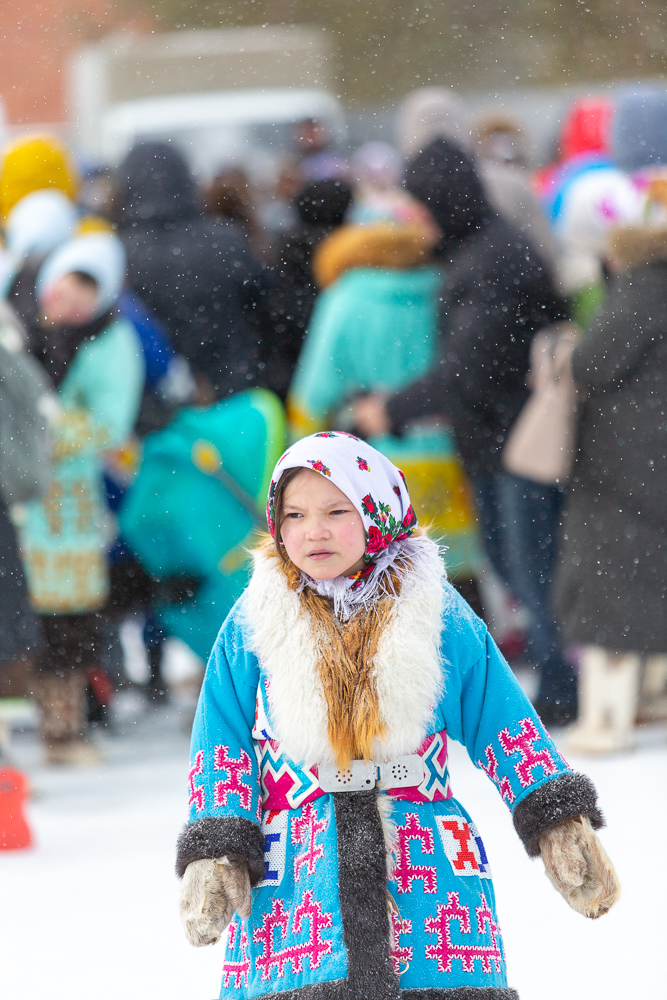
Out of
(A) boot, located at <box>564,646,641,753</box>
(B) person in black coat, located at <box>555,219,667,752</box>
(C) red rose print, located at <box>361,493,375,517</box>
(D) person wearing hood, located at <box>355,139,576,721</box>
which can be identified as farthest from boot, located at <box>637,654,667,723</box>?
(C) red rose print, located at <box>361,493,375,517</box>

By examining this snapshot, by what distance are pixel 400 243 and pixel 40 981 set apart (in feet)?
4.99

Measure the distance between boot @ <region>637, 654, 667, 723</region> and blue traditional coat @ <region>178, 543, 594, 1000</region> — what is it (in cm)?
152

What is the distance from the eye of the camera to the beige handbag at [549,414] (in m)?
2.58

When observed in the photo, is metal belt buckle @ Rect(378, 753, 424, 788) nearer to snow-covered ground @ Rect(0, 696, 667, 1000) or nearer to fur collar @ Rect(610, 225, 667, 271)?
snow-covered ground @ Rect(0, 696, 667, 1000)

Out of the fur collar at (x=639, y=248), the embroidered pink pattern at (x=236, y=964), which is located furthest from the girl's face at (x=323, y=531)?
the fur collar at (x=639, y=248)

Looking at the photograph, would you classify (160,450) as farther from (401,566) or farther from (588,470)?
(401,566)

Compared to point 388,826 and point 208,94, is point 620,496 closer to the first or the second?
point 388,826

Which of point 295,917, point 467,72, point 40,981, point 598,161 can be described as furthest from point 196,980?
point 598,161

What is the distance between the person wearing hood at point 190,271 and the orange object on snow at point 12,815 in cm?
98

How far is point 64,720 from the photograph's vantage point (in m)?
3.74

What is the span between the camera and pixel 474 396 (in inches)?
101

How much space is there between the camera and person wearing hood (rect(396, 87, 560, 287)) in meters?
2.67

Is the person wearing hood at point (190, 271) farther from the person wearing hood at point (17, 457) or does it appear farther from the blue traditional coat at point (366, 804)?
the blue traditional coat at point (366, 804)

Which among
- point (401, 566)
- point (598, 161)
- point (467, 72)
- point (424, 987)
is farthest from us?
point (598, 161)
